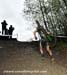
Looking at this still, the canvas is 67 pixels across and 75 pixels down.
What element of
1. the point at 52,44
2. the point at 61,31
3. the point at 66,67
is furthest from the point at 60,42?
the point at 61,31

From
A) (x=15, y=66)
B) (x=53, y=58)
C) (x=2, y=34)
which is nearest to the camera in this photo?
(x=15, y=66)

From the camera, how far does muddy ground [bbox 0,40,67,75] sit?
66.4 ft

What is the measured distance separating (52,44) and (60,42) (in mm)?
1455

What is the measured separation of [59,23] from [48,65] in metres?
27.0

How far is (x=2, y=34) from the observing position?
112 ft

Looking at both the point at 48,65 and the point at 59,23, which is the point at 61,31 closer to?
the point at 59,23

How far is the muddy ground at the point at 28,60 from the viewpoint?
66.4 ft

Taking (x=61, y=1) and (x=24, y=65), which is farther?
(x=61, y=1)

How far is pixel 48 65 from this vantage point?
2189 centimetres

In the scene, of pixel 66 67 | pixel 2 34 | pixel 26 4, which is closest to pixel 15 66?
pixel 66 67

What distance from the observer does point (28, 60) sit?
76.1ft

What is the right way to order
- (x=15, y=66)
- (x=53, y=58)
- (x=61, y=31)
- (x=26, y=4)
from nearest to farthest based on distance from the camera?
(x=15, y=66)
(x=53, y=58)
(x=61, y=31)
(x=26, y=4)

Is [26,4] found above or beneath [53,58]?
above

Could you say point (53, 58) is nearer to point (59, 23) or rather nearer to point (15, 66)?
point (15, 66)
